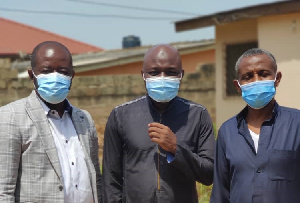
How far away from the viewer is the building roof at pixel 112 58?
57.6 ft

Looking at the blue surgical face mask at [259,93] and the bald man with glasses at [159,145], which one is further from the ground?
the blue surgical face mask at [259,93]

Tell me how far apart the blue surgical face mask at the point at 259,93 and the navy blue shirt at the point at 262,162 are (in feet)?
0.29

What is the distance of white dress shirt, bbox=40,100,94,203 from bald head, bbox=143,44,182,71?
61 centimetres

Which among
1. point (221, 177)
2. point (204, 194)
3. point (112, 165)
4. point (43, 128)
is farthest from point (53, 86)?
point (204, 194)

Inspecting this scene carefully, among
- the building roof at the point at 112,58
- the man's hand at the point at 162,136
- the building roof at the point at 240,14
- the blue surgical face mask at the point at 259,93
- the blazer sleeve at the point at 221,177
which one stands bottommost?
the blazer sleeve at the point at 221,177

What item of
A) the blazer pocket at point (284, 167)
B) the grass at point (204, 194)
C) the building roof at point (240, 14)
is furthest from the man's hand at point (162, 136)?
the building roof at point (240, 14)

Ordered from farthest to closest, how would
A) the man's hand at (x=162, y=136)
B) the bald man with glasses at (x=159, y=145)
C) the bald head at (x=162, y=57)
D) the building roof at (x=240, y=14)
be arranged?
the building roof at (x=240, y=14) < the bald head at (x=162, y=57) < the bald man with glasses at (x=159, y=145) < the man's hand at (x=162, y=136)

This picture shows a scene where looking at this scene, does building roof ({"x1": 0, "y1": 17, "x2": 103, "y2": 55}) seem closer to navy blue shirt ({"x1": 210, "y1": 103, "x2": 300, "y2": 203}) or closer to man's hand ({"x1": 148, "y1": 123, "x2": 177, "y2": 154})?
man's hand ({"x1": 148, "y1": 123, "x2": 177, "y2": 154})

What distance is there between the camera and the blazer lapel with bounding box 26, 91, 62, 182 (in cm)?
385

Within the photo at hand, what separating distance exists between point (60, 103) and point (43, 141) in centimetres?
32

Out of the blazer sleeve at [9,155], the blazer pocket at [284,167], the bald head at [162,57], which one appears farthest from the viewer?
the bald head at [162,57]

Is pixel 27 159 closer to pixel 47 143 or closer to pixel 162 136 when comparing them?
pixel 47 143

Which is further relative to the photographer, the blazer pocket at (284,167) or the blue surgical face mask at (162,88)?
the blue surgical face mask at (162,88)

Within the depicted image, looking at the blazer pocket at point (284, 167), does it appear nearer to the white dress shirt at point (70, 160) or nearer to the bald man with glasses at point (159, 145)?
the bald man with glasses at point (159, 145)
